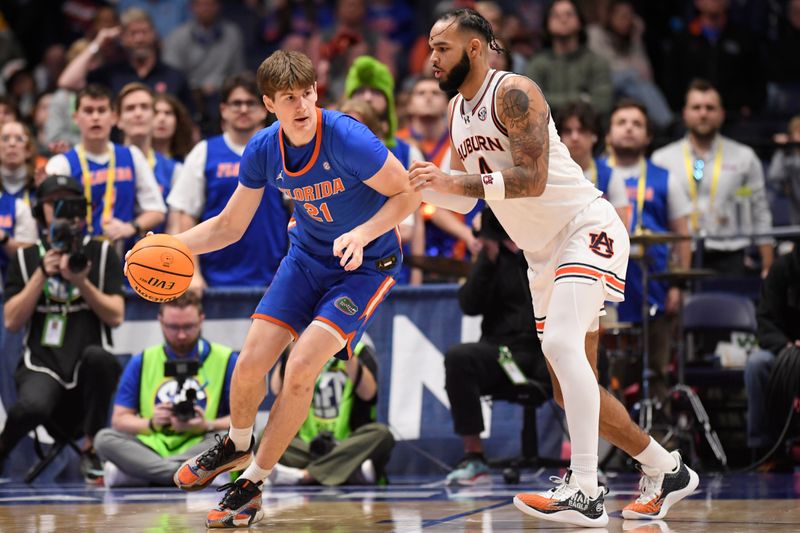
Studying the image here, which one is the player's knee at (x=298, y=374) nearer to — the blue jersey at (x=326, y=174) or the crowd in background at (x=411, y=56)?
the blue jersey at (x=326, y=174)

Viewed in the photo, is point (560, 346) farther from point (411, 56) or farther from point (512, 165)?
point (411, 56)

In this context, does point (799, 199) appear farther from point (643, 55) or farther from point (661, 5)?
point (661, 5)

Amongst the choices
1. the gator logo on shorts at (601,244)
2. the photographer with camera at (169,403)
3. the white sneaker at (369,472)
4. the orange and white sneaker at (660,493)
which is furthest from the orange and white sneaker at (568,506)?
the photographer with camera at (169,403)

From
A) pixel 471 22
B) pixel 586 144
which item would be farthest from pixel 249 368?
pixel 586 144

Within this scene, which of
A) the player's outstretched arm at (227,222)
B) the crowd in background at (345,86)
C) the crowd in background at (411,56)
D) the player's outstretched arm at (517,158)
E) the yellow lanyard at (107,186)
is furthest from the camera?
the crowd in background at (411,56)

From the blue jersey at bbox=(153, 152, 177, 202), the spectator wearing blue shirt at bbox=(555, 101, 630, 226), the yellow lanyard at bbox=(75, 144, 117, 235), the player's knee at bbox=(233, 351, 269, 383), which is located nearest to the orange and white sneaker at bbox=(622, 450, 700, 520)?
the player's knee at bbox=(233, 351, 269, 383)

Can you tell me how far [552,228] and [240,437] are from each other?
1782 millimetres

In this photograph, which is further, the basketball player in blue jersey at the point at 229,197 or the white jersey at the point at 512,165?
the basketball player in blue jersey at the point at 229,197

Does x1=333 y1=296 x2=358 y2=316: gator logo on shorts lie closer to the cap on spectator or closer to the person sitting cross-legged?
the person sitting cross-legged

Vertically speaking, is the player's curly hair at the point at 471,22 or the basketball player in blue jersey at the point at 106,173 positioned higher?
the player's curly hair at the point at 471,22

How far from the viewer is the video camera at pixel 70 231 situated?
26.9 feet

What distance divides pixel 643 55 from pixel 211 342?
6371 mm

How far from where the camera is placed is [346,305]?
5.80 meters

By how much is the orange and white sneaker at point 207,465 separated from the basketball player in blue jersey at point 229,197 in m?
3.24
